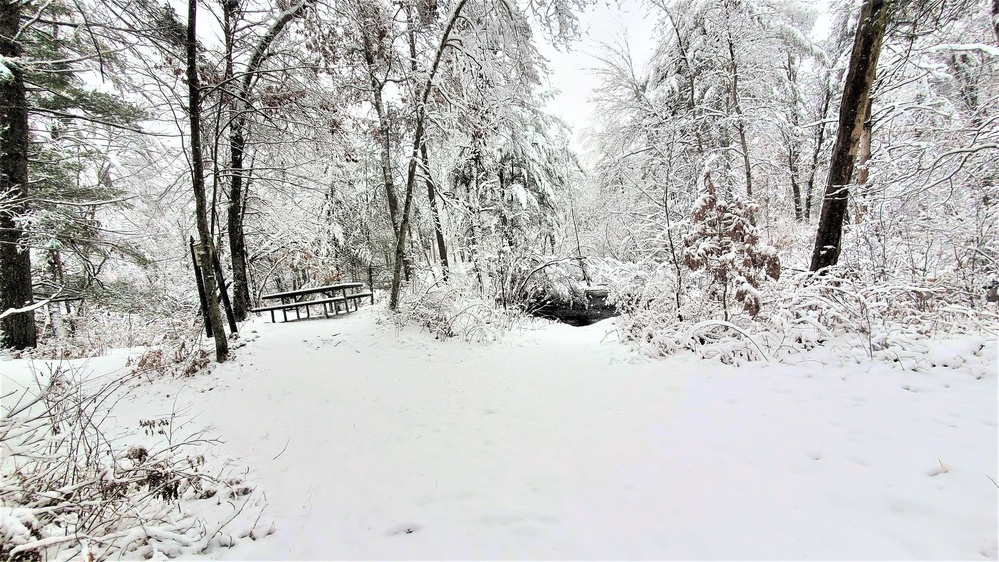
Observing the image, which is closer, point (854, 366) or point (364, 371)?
point (854, 366)

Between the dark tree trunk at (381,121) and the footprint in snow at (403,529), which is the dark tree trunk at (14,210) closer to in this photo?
the dark tree trunk at (381,121)

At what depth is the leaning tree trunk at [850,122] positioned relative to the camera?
13.5ft

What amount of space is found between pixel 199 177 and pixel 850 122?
8.89m

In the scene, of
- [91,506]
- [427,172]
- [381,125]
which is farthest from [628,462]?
[427,172]

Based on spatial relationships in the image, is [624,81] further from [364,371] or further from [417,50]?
[364,371]

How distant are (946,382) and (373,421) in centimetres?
497

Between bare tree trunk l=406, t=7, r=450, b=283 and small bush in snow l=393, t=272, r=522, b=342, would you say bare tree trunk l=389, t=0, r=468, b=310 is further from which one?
small bush in snow l=393, t=272, r=522, b=342

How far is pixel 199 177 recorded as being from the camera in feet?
17.9

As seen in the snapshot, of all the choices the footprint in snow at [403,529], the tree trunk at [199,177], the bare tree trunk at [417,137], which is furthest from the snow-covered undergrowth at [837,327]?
the tree trunk at [199,177]

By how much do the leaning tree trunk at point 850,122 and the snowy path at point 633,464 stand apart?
82.9 inches

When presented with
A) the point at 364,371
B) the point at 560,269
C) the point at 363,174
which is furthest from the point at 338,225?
the point at 364,371

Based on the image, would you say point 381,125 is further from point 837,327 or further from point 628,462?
point 837,327

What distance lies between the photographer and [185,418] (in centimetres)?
413

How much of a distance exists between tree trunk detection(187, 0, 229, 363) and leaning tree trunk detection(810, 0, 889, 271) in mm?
8510
